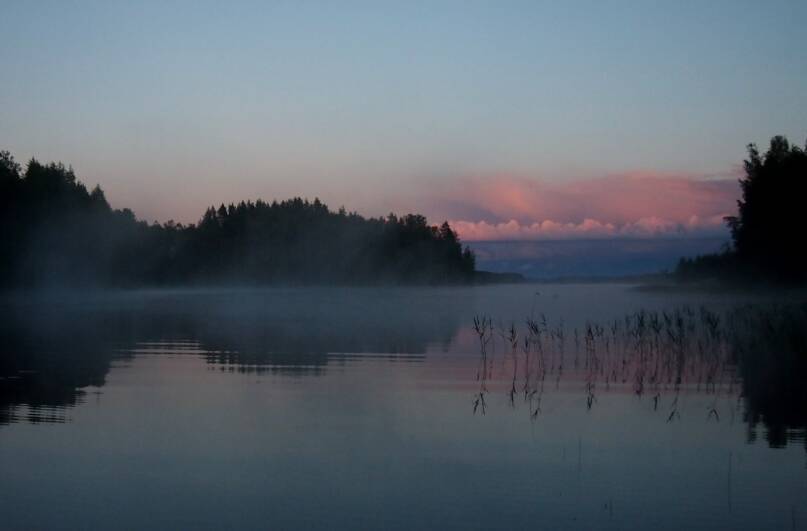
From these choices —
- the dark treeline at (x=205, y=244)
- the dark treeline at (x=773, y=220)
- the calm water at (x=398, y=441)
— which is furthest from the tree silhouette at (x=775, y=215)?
the dark treeline at (x=205, y=244)

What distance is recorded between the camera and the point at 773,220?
5759 centimetres

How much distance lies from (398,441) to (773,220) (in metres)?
52.7

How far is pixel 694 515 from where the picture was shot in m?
Result: 7.82

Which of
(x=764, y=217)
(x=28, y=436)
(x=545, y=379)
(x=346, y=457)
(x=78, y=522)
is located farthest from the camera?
(x=764, y=217)

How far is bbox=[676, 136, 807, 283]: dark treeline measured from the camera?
55062 mm

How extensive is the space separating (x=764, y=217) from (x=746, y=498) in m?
55.3

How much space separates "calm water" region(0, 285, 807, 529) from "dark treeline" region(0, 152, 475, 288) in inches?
2124

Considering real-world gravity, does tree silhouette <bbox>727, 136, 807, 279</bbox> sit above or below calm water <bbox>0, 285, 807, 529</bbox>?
above

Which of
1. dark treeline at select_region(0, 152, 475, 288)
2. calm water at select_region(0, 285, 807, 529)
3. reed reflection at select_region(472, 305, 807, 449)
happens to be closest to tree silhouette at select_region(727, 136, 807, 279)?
reed reflection at select_region(472, 305, 807, 449)

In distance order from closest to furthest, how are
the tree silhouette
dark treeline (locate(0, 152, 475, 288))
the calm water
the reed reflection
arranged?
the calm water < the reed reflection < the tree silhouette < dark treeline (locate(0, 152, 475, 288))

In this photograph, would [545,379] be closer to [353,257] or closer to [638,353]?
[638,353]

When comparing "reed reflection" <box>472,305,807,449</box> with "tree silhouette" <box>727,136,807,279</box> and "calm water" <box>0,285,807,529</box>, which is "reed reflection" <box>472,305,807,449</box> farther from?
"tree silhouette" <box>727,136,807,279</box>

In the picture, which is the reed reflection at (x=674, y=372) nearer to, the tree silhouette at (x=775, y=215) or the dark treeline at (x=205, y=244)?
the tree silhouette at (x=775, y=215)

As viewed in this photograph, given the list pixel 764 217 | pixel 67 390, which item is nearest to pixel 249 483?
pixel 67 390
